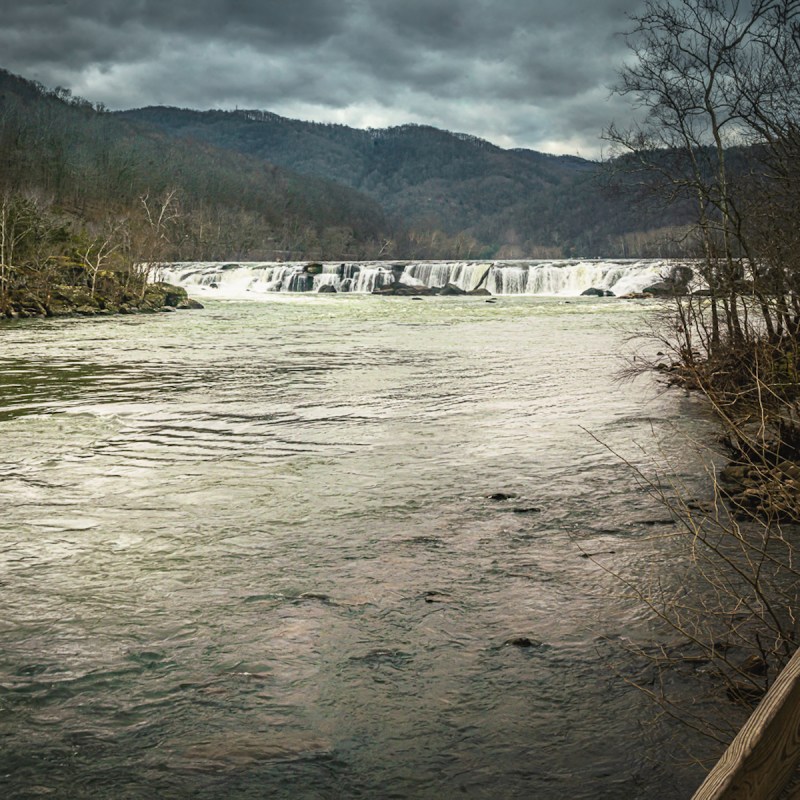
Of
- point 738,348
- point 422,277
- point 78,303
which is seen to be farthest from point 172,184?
point 738,348

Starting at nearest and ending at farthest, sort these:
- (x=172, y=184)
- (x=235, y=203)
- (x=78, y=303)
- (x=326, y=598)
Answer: (x=326, y=598) → (x=78, y=303) → (x=172, y=184) → (x=235, y=203)

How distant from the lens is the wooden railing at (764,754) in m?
1.91

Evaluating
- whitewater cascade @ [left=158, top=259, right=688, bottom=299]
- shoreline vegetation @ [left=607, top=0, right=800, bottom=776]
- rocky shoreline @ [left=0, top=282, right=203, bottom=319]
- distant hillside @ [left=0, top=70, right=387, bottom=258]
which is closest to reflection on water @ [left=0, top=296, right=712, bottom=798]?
shoreline vegetation @ [left=607, top=0, right=800, bottom=776]

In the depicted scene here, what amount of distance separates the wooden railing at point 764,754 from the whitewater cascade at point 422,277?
5622 centimetres

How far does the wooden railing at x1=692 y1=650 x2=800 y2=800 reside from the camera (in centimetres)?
191

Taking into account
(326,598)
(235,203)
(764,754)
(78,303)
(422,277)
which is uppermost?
(235,203)

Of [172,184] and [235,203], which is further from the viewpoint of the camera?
[235,203]

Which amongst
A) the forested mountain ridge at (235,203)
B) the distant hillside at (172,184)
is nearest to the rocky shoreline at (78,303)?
the distant hillside at (172,184)

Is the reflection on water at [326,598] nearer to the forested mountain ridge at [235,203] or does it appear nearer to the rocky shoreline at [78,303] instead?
the rocky shoreline at [78,303]

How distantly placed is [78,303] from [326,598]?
3471cm

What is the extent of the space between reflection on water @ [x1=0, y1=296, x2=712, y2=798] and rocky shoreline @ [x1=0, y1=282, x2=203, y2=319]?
22500 mm

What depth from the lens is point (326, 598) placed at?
589 cm

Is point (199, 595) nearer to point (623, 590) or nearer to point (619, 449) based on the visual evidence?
point (623, 590)

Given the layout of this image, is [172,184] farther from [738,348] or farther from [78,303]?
[738,348]
